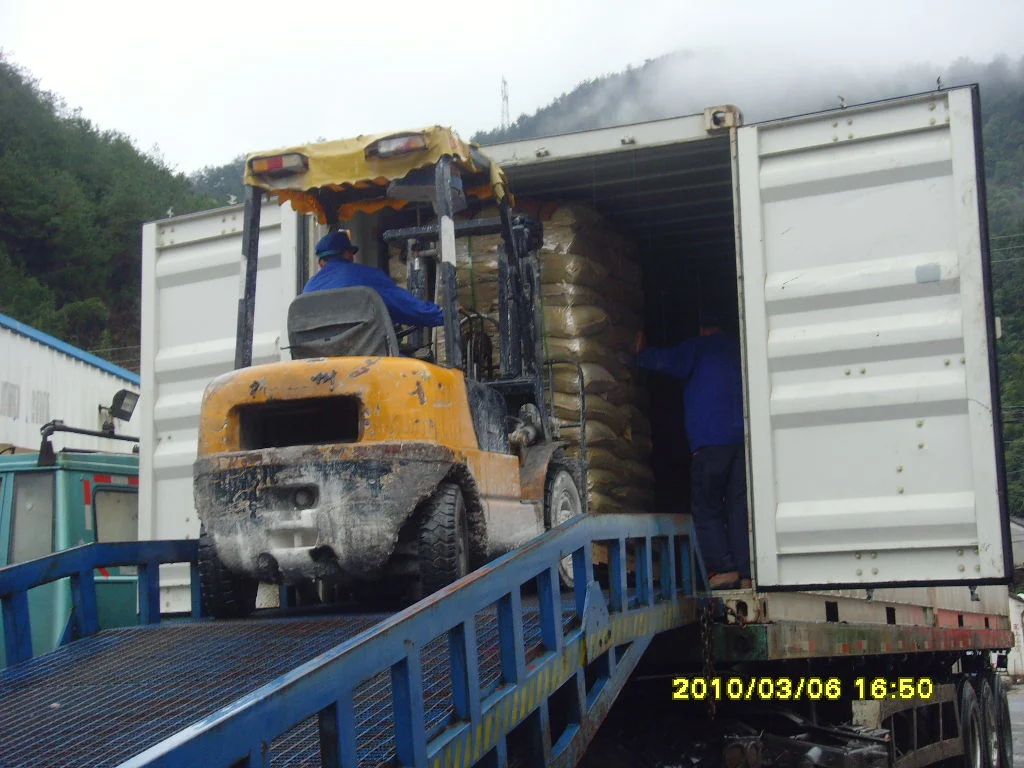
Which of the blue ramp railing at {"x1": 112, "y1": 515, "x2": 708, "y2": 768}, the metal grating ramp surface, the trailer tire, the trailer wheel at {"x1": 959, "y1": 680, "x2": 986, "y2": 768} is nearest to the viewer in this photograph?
the blue ramp railing at {"x1": 112, "y1": 515, "x2": 708, "y2": 768}

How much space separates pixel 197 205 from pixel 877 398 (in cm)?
4890

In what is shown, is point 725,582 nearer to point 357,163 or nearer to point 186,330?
point 357,163

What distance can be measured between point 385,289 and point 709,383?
2.73m

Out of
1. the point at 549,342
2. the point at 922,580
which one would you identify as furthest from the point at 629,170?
the point at 922,580

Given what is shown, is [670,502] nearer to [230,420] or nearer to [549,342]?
[549,342]

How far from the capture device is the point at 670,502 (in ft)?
31.6

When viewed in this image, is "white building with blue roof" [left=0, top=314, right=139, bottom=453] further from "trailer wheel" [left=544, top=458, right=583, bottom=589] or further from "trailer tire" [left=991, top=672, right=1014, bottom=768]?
"trailer wheel" [left=544, top=458, right=583, bottom=589]

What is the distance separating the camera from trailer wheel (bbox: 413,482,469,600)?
4746 millimetres

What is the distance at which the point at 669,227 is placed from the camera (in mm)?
8758

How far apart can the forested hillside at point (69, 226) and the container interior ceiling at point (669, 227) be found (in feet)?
114

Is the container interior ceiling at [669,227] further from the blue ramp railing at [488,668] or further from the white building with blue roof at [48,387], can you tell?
the white building with blue roof at [48,387]
